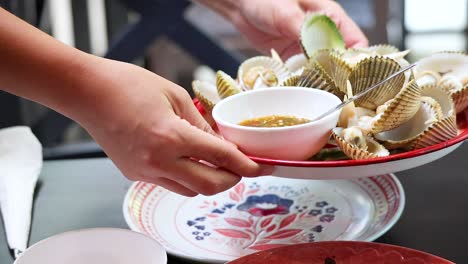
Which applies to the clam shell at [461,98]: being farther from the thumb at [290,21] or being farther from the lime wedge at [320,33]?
the thumb at [290,21]

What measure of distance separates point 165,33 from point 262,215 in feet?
4.11

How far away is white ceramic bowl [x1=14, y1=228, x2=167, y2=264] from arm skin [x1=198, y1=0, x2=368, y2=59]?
46 centimetres

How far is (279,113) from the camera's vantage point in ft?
2.52

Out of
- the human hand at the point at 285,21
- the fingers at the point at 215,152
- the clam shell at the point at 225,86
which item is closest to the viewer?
the fingers at the point at 215,152

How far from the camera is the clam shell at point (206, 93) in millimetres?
794

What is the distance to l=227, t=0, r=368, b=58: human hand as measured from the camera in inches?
39.6

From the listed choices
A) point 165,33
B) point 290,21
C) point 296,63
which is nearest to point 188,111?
point 296,63

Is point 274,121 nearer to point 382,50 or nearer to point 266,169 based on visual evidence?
point 266,169

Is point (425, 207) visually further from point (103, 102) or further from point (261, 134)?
point (103, 102)

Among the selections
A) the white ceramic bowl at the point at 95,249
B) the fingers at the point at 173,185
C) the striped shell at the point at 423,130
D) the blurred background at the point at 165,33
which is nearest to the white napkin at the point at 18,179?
the white ceramic bowl at the point at 95,249

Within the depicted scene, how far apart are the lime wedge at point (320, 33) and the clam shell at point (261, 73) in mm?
51

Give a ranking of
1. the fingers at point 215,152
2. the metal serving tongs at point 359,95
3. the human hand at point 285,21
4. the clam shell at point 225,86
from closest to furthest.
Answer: the fingers at point 215,152
the metal serving tongs at point 359,95
the clam shell at point 225,86
the human hand at point 285,21

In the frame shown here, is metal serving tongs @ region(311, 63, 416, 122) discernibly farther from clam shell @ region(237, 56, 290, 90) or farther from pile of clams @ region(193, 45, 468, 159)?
clam shell @ region(237, 56, 290, 90)

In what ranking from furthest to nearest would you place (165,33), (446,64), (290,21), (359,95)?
1. (165,33)
2. (290,21)
3. (446,64)
4. (359,95)
